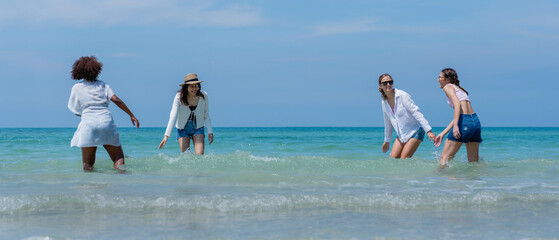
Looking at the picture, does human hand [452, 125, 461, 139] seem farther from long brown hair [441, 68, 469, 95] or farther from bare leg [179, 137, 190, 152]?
bare leg [179, 137, 190, 152]

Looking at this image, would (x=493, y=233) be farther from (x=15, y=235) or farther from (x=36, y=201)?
(x=36, y=201)

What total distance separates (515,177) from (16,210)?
6.04 meters

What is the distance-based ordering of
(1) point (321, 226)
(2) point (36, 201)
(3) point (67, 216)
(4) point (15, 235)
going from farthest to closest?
(2) point (36, 201)
(3) point (67, 216)
(1) point (321, 226)
(4) point (15, 235)

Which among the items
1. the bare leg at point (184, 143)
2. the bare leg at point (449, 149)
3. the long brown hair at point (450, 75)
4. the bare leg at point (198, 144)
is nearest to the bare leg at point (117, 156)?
the bare leg at point (184, 143)

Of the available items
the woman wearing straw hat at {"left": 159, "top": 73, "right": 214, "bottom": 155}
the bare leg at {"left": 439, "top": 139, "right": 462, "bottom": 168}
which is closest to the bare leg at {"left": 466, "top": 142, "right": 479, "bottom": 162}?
the bare leg at {"left": 439, "top": 139, "right": 462, "bottom": 168}

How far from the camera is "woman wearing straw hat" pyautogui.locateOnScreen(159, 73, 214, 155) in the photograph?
7730 mm

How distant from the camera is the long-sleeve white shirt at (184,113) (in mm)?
7820

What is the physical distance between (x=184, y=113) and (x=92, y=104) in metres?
1.59

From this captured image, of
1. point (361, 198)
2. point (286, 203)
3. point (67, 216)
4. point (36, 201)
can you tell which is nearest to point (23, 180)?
point (36, 201)

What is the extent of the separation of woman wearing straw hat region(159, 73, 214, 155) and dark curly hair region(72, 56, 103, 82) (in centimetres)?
152

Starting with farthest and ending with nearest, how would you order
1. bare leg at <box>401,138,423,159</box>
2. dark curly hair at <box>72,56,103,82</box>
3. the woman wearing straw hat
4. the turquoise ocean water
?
the woman wearing straw hat → bare leg at <box>401,138,423,159</box> → dark curly hair at <box>72,56,103,82</box> → the turquoise ocean water

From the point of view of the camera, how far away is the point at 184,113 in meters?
7.84

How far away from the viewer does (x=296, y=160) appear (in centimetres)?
909

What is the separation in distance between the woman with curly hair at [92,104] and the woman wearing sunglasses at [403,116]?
3.38 meters
